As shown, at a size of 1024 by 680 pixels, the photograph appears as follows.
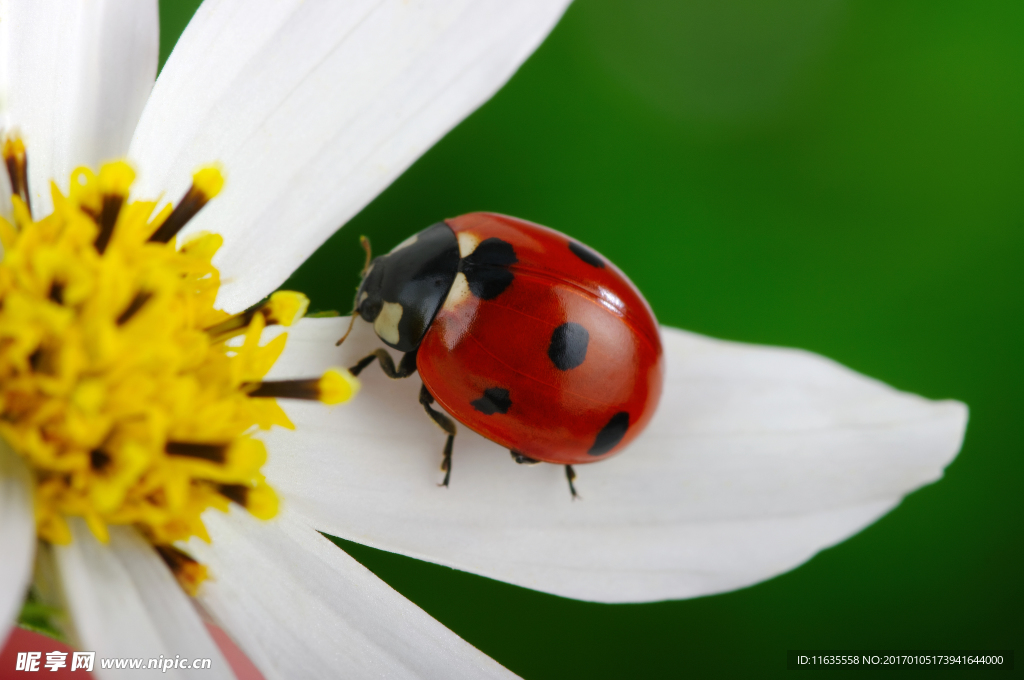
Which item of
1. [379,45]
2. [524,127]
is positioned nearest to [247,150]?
[379,45]

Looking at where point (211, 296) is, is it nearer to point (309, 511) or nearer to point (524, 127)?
point (309, 511)

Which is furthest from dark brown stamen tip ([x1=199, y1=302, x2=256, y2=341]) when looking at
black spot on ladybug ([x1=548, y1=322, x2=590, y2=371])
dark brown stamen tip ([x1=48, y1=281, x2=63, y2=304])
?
black spot on ladybug ([x1=548, y1=322, x2=590, y2=371])

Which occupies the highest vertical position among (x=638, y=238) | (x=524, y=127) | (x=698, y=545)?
(x=524, y=127)

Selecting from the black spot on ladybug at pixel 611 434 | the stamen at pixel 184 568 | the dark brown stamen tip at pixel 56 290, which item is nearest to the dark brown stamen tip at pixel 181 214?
the dark brown stamen tip at pixel 56 290

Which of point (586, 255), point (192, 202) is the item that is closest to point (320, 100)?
point (192, 202)

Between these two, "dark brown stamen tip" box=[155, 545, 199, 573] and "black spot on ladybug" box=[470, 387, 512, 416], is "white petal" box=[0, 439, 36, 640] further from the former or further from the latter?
"black spot on ladybug" box=[470, 387, 512, 416]

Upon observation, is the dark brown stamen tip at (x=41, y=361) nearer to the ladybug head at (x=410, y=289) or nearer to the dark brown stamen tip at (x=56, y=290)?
the dark brown stamen tip at (x=56, y=290)
